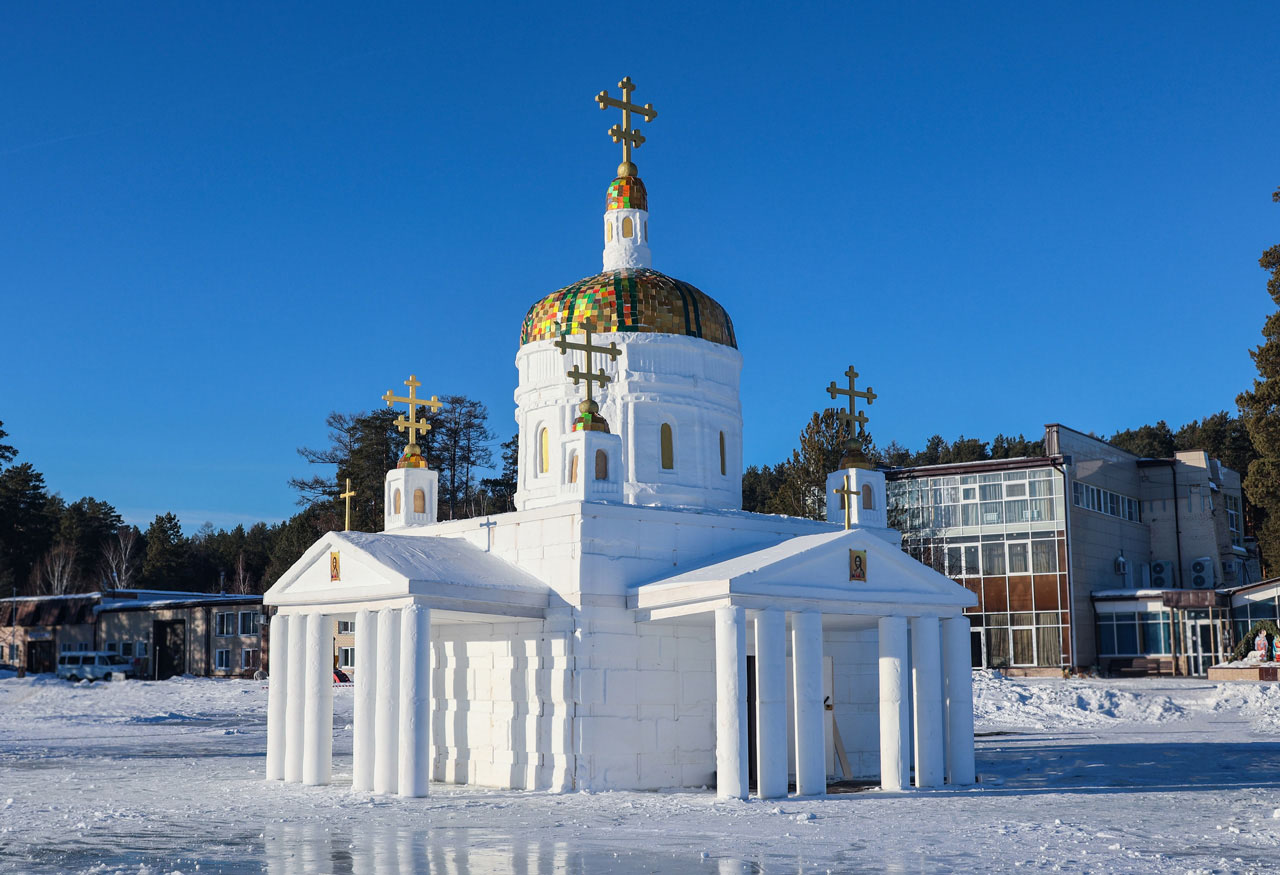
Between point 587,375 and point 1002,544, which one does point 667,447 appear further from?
point 1002,544

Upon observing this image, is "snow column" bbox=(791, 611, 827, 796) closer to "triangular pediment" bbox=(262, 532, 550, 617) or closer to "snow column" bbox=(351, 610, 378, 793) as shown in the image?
"triangular pediment" bbox=(262, 532, 550, 617)

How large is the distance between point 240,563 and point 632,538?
65651 mm

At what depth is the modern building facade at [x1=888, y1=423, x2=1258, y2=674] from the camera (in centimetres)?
5019

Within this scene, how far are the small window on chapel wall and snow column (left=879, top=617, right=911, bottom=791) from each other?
5.90 metres

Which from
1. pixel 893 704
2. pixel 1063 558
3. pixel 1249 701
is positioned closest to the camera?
pixel 893 704

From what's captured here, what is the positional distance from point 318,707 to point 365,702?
1.69m

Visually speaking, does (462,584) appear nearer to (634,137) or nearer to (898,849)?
(898,849)

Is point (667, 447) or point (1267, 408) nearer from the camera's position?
point (667, 447)

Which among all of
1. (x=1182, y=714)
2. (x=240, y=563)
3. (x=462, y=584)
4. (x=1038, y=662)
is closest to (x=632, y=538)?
(x=462, y=584)

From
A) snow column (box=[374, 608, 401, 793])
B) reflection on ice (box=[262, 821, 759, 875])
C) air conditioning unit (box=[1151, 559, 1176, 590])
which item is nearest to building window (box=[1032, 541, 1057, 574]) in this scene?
air conditioning unit (box=[1151, 559, 1176, 590])

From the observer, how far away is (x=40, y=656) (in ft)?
220

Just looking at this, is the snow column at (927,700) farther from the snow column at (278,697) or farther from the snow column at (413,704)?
the snow column at (278,697)

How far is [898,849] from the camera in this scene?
1330 cm

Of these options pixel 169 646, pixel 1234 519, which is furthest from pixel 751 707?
pixel 169 646
